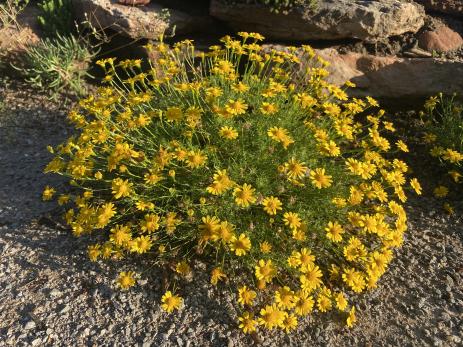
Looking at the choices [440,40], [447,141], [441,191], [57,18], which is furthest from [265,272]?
[57,18]

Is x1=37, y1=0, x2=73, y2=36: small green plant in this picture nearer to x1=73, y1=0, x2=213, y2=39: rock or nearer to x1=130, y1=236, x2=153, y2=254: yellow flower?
x1=73, y1=0, x2=213, y2=39: rock

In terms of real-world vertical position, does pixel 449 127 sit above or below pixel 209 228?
below

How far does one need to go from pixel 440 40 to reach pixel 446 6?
1.68ft

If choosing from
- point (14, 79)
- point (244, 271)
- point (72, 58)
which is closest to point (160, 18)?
point (72, 58)

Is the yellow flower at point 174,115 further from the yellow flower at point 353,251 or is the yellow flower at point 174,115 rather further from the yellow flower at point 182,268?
the yellow flower at point 353,251

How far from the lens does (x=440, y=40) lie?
4.95 m

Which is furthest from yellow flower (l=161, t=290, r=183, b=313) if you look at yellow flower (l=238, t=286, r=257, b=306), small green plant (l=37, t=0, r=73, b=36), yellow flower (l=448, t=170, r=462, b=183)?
small green plant (l=37, t=0, r=73, b=36)

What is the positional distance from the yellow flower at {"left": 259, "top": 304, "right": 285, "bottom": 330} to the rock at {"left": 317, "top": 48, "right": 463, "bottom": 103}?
2847 mm

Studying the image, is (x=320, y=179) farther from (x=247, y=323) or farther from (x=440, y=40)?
(x=440, y=40)

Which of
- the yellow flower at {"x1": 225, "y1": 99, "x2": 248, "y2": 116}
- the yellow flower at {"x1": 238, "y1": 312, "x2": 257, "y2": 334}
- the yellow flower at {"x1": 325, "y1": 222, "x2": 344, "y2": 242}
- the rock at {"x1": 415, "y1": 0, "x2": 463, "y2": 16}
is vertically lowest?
the yellow flower at {"x1": 238, "y1": 312, "x2": 257, "y2": 334}

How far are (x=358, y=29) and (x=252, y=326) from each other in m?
3.42

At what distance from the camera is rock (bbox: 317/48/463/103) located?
4.60 m

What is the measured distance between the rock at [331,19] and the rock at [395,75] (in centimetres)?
26

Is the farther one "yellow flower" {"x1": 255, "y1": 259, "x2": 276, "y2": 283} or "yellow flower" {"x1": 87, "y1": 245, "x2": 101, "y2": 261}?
"yellow flower" {"x1": 87, "y1": 245, "x2": 101, "y2": 261}
